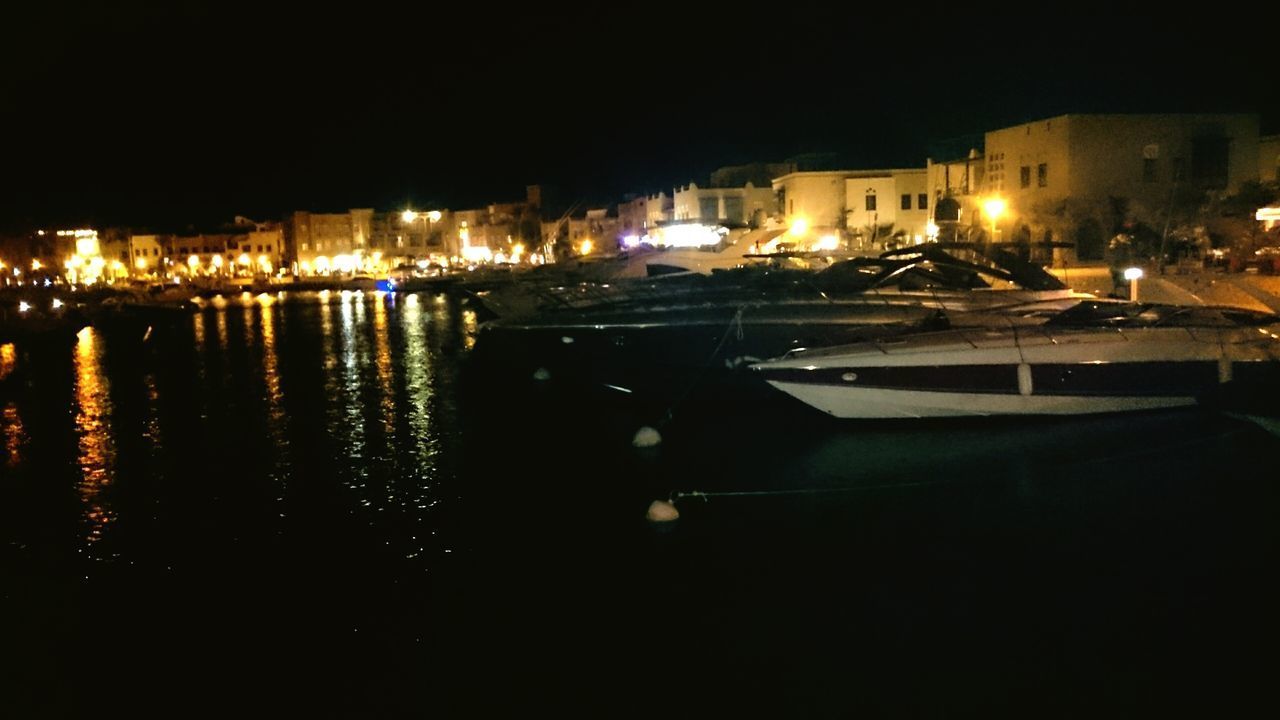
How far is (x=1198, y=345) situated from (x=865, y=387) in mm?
4700

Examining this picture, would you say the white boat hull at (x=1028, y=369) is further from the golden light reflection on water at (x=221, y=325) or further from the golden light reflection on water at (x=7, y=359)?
the golden light reflection on water at (x=221, y=325)

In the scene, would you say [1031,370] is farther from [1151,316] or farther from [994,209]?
[994,209]

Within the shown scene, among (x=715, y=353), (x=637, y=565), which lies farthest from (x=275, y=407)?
(x=637, y=565)

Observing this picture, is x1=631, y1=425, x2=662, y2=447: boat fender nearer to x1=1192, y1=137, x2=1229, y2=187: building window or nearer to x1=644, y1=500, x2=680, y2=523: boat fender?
x1=644, y1=500, x2=680, y2=523: boat fender

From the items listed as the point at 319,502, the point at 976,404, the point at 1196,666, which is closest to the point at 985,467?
→ the point at 976,404

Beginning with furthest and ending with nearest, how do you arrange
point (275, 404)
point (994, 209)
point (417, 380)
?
point (994, 209), point (417, 380), point (275, 404)

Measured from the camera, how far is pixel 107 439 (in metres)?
18.2

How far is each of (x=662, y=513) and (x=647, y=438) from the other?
3.73 meters

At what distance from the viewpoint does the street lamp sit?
135ft

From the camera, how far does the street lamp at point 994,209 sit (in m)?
41.2

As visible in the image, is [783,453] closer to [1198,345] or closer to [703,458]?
[703,458]

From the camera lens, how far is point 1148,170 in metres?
36.9

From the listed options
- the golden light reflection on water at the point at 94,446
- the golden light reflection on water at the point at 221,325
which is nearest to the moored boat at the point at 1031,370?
the golden light reflection on water at the point at 94,446

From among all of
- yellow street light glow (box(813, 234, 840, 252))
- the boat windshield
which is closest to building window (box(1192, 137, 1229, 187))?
yellow street light glow (box(813, 234, 840, 252))
